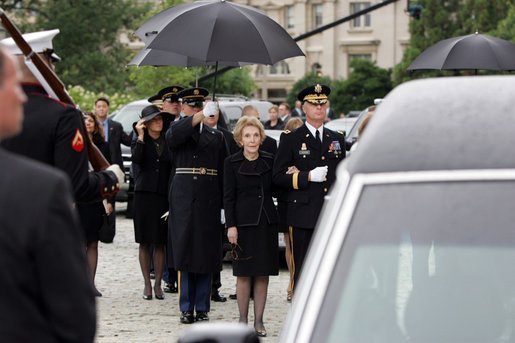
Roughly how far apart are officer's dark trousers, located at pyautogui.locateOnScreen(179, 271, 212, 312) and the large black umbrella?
4.97 meters

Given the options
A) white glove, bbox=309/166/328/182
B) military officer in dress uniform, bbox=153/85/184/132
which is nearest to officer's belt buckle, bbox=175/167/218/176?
white glove, bbox=309/166/328/182

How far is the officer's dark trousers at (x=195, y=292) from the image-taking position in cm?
1219

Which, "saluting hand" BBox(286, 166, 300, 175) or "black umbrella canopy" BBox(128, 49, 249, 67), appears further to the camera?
"black umbrella canopy" BBox(128, 49, 249, 67)

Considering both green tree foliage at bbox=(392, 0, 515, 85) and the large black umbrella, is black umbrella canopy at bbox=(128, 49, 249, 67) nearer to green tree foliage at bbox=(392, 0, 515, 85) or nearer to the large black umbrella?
the large black umbrella

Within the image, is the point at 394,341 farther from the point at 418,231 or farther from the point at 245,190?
the point at 245,190

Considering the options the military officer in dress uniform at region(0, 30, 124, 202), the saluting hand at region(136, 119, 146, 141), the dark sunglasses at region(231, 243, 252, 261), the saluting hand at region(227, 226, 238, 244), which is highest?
the military officer in dress uniform at region(0, 30, 124, 202)

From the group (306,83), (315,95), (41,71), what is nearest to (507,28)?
(306,83)

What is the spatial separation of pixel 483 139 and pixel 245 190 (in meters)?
7.11

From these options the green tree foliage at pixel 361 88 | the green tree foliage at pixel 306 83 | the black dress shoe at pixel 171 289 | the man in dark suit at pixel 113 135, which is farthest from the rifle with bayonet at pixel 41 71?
the green tree foliage at pixel 306 83

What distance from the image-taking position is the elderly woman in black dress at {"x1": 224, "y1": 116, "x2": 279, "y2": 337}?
11.5m

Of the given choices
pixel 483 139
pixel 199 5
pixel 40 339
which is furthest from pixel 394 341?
pixel 199 5

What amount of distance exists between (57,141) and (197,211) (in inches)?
200

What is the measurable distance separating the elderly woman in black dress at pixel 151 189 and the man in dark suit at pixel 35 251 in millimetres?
9973

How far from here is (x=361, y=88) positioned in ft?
252
